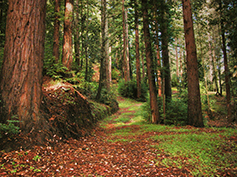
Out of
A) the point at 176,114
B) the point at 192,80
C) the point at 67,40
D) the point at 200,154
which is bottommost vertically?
the point at 200,154

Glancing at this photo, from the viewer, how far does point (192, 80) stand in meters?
7.50

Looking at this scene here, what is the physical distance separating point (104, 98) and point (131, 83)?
29.6ft

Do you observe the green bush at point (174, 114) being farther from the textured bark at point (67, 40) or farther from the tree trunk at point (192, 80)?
the textured bark at point (67, 40)

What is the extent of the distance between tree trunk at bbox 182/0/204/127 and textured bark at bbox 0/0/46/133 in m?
6.67

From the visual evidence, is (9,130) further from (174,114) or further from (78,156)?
(174,114)

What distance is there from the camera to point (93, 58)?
419 inches

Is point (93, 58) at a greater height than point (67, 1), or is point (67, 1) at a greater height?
point (67, 1)

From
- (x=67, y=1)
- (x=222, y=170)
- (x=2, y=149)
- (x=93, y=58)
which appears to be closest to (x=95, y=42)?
(x=93, y=58)

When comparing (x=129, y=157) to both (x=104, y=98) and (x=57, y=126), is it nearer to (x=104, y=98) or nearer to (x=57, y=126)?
(x=57, y=126)

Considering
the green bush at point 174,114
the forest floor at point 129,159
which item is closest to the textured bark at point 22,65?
the forest floor at point 129,159

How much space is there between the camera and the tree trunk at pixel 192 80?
7367 millimetres

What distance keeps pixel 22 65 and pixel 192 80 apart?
709 cm

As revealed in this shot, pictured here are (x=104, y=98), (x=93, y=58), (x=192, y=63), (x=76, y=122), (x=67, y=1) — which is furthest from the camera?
(x=104, y=98)

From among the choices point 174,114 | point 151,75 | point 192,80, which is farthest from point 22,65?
Result: point 174,114
